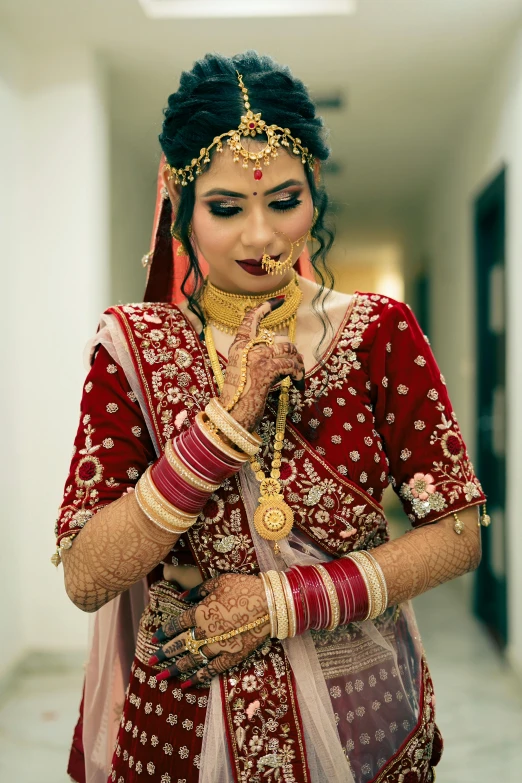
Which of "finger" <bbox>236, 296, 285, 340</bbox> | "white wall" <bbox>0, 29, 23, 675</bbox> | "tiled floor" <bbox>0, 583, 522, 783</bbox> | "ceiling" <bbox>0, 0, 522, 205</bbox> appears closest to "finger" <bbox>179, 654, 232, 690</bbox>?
"finger" <bbox>236, 296, 285, 340</bbox>

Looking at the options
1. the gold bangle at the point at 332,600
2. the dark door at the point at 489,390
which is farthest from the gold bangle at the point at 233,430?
the dark door at the point at 489,390

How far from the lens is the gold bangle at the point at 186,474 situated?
971 millimetres

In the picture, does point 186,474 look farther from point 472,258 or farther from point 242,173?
point 472,258

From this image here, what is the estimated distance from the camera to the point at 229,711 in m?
1.05

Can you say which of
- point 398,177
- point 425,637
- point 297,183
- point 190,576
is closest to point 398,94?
point 398,177

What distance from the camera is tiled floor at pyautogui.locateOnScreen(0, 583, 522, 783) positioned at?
2594mm

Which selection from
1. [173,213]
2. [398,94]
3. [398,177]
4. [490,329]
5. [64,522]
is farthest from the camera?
[398,177]

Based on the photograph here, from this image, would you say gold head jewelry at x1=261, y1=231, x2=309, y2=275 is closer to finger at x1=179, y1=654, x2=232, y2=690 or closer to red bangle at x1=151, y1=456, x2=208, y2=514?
red bangle at x1=151, y1=456, x2=208, y2=514

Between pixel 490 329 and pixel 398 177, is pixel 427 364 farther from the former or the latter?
pixel 398 177

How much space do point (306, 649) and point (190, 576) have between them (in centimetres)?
20

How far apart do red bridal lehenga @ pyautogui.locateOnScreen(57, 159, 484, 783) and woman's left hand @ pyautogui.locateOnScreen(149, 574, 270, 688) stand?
39 mm

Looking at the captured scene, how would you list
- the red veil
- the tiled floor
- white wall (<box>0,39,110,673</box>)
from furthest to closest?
white wall (<box>0,39,110,673</box>) → the tiled floor → the red veil

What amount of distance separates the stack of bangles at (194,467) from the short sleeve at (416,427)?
0.24 metres

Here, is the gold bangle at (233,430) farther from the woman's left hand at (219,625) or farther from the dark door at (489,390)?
the dark door at (489,390)
